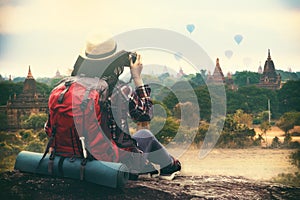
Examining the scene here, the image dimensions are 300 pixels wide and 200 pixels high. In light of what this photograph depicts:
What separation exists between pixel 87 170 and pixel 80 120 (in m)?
0.28

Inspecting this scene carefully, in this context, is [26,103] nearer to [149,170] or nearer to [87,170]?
Answer: [149,170]

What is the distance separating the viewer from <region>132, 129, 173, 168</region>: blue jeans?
330cm

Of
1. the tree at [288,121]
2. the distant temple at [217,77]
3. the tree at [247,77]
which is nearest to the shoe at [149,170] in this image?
the distant temple at [217,77]

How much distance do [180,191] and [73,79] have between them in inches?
36.2

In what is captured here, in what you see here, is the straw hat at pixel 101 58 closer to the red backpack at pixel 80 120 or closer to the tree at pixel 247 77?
the red backpack at pixel 80 120

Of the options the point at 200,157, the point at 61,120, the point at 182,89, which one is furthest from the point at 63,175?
the point at 200,157

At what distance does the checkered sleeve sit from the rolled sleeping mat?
0.32m

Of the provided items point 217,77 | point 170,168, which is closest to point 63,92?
point 170,168

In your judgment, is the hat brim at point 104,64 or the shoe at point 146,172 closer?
the hat brim at point 104,64

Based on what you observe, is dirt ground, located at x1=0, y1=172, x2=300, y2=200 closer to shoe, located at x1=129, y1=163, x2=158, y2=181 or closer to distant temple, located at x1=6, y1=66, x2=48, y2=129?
shoe, located at x1=129, y1=163, x2=158, y2=181

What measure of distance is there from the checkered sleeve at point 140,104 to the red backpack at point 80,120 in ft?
0.57

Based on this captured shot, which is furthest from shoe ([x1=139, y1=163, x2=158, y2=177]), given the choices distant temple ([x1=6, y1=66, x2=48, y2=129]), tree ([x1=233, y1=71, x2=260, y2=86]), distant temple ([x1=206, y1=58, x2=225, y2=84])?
tree ([x1=233, y1=71, x2=260, y2=86])

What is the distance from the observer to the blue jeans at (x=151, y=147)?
130 inches

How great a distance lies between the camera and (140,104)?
3.17m
